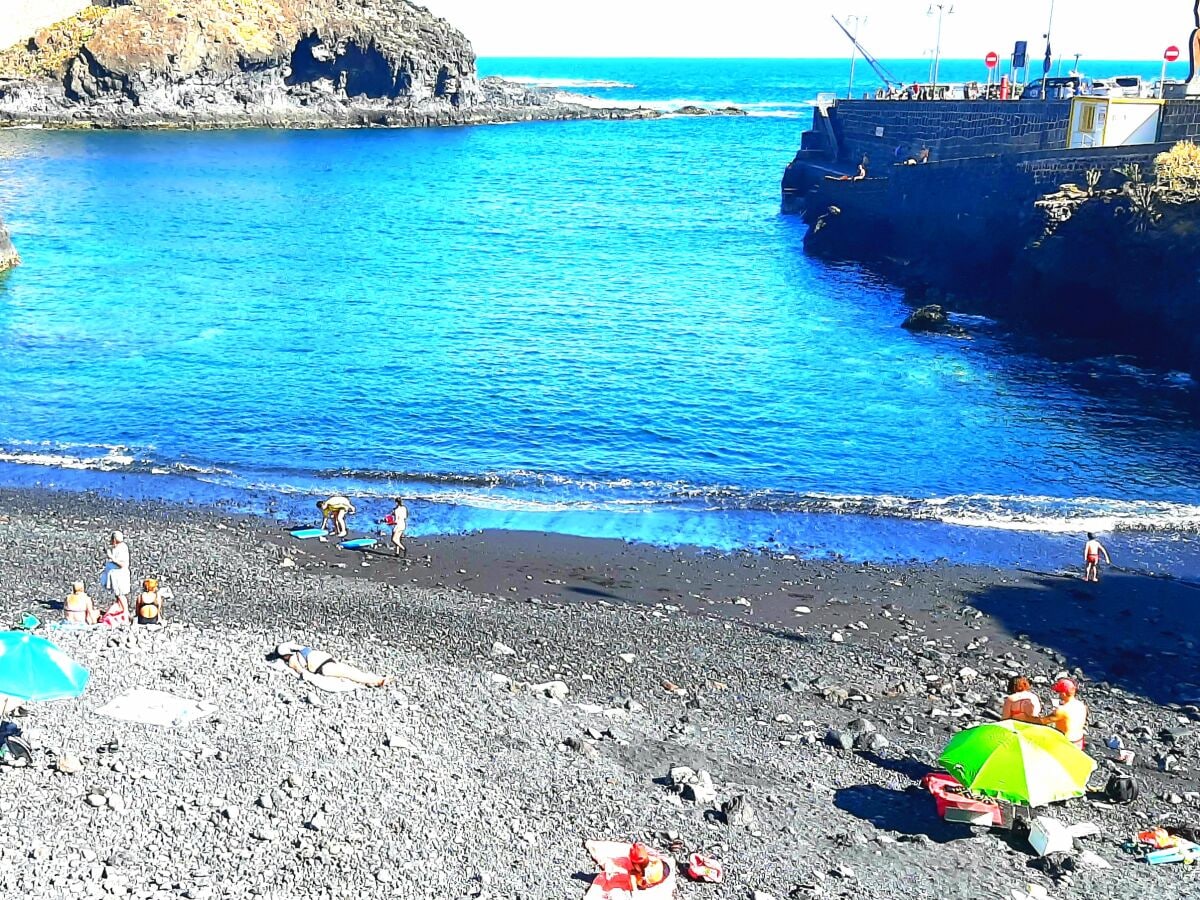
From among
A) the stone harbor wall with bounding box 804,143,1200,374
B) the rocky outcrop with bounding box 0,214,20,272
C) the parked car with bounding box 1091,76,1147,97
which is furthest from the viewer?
the rocky outcrop with bounding box 0,214,20,272

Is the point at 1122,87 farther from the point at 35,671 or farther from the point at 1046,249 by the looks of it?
the point at 35,671

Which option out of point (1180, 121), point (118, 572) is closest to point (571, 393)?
point (118, 572)

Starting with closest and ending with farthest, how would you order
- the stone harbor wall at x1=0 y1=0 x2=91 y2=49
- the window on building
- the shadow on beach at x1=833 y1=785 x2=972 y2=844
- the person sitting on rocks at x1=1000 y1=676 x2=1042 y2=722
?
the shadow on beach at x1=833 y1=785 x2=972 y2=844 < the person sitting on rocks at x1=1000 y1=676 x2=1042 y2=722 < the window on building < the stone harbor wall at x1=0 y1=0 x2=91 y2=49

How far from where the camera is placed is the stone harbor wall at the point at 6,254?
5822cm

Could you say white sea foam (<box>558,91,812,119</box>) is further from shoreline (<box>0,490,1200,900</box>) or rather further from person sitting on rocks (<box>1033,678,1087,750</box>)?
person sitting on rocks (<box>1033,678,1087,750</box>)

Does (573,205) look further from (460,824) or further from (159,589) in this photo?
(460,824)

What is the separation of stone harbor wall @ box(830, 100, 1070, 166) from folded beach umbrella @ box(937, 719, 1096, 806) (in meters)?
45.8

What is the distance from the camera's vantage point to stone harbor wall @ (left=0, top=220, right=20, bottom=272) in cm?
5822

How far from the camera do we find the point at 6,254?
2312 inches

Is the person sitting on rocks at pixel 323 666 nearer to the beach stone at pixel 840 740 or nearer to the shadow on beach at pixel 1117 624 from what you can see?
the beach stone at pixel 840 740

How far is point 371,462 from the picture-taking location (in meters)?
34.1

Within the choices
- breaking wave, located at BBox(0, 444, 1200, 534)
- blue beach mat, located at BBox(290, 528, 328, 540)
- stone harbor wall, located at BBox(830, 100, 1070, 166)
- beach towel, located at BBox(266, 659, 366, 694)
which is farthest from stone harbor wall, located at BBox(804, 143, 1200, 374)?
beach towel, located at BBox(266, 659, 366, 694)

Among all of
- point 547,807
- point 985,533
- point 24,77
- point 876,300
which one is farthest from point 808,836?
point 24,77

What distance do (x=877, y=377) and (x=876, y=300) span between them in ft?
47.7
